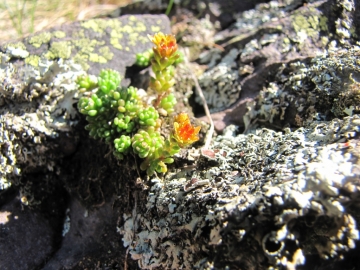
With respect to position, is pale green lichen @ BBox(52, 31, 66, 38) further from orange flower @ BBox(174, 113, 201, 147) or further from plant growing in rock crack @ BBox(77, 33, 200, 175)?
orange flower @ BBox(174, 113, 201, 147)

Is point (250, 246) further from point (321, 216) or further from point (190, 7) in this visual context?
point (190, 7)

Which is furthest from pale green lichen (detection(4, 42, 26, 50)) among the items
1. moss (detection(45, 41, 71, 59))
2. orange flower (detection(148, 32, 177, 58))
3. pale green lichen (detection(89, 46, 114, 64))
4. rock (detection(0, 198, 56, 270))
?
rock (detection(0, 198, 56, 270))

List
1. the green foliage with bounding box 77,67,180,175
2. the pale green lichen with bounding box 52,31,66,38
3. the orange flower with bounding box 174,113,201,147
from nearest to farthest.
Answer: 1. the orange flower with bounding box 174,113,201,147
2. the green foliage with bounding box 77,67,180,175
3. the pale green lichen with bounding box 52,31,66,38

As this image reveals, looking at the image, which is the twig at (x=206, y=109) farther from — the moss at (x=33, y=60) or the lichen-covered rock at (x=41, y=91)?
the moss at (x=33, y=60)

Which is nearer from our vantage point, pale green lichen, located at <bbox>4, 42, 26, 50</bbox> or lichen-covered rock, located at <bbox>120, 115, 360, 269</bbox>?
lichen-covered rock, located at <bbox>120, 115, 360, 269</bbox>

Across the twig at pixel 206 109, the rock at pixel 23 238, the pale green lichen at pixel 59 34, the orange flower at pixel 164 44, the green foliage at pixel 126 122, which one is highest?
the pale green lichen at pixel 59 34

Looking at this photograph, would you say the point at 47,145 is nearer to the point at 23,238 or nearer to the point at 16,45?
the point at 23,238

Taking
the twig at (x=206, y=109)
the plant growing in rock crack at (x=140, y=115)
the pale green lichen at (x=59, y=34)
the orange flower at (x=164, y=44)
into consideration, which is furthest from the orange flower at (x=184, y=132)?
the pale green lichen at (x=59, y=34)

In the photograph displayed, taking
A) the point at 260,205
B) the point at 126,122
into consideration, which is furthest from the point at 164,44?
the point at 260,205
